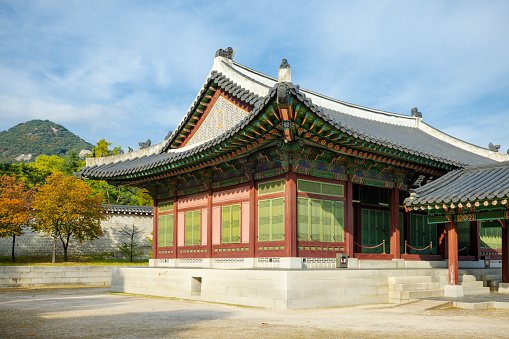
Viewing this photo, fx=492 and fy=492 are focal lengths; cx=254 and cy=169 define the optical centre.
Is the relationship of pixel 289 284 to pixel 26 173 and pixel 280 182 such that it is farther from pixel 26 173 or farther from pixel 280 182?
pixel 26 173

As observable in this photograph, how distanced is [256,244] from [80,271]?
16795mm

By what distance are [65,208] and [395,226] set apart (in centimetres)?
2279

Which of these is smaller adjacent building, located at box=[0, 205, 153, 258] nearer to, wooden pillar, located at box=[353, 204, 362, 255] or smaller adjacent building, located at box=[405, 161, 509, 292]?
wooden pillar, located at box=[353, 204, 362, 255]

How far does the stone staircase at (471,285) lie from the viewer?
651 inches

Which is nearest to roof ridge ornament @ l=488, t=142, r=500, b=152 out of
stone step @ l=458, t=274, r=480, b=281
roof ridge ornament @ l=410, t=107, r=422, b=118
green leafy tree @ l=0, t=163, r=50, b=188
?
roof ridge ornament @ l=410, t=107, r=422, b=118

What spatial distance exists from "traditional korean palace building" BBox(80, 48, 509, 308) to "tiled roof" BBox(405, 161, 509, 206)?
1.71 ft

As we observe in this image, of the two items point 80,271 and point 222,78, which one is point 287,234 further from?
point 80,271

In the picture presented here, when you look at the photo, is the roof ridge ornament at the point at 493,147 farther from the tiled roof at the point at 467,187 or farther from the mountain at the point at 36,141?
the mountain at the point at 36,141

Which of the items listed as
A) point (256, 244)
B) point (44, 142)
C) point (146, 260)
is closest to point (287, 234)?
point (256, 244)

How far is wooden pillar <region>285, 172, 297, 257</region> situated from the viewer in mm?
14828

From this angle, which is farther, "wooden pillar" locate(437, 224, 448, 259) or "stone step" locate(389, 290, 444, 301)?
"wooden pillar" locate(437, 224, 448, 259)

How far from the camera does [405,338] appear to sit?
836cm

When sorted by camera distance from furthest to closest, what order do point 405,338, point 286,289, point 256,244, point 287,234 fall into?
point 256,244 < point 287,234 < point 286,289 < point 405,338

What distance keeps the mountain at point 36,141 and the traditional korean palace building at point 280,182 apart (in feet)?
372
